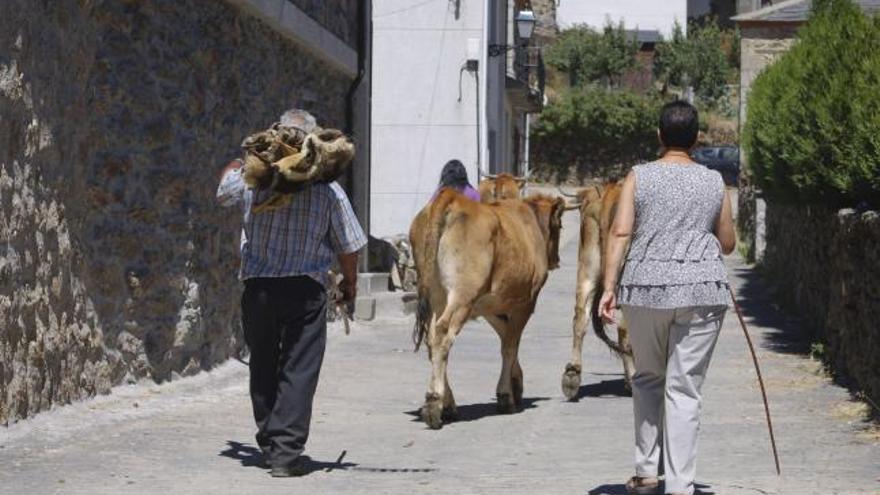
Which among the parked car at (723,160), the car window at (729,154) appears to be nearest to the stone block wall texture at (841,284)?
the parked car at (723,160)

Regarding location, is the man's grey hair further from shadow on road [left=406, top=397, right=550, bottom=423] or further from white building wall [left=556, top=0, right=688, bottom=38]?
white building wall [left=556, top=0, right=688, bottom=38]

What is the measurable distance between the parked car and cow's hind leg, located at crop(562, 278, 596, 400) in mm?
38273

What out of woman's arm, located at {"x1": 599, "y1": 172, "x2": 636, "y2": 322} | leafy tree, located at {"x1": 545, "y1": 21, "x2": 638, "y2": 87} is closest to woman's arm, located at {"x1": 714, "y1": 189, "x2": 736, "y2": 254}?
woman's arm, located at {"x1": 599, "y1": 172, "x2": 636, "y2": 322}

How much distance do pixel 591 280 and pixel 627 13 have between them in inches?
2227

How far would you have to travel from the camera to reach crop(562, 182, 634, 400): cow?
1330 centimetres

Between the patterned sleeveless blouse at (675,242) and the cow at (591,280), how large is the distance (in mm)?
4760

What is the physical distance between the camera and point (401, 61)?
30.0 m

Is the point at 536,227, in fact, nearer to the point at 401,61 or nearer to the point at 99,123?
the point at 99,123

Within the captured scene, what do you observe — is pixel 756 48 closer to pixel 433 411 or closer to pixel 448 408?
pixel 448 408

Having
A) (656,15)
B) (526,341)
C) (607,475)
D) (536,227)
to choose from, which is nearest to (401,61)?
(526,341)

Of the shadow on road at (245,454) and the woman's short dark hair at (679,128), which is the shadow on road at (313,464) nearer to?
the shadow on road at (245,454)

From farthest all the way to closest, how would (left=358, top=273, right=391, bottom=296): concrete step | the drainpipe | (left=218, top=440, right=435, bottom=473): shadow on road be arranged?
the drainpipe → (left=358, top=273, right=391, bottom=296): concrete step → (left=218, top=440, right=435, bottom=473): shadow on road

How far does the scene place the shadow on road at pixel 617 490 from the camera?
890cm

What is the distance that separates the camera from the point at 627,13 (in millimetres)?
69250
